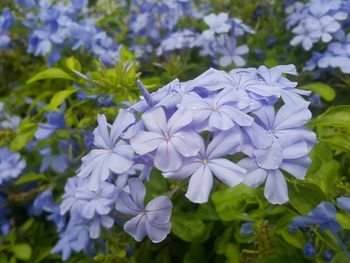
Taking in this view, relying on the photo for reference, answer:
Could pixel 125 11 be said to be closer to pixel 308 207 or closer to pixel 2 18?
pixel 2 18

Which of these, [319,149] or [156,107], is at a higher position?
[156,107]

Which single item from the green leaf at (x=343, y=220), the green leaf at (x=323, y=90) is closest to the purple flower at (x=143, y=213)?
the green leaf at (x=343, y=220)

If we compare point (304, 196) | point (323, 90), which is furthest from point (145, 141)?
point (323, 90)

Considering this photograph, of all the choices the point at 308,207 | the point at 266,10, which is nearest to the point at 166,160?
the point at 308,207

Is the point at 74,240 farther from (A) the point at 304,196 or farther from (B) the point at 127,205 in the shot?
(A) the point at 304,196

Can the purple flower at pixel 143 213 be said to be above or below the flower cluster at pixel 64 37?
above

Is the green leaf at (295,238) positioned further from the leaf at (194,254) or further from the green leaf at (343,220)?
the leaf at (194,254)
